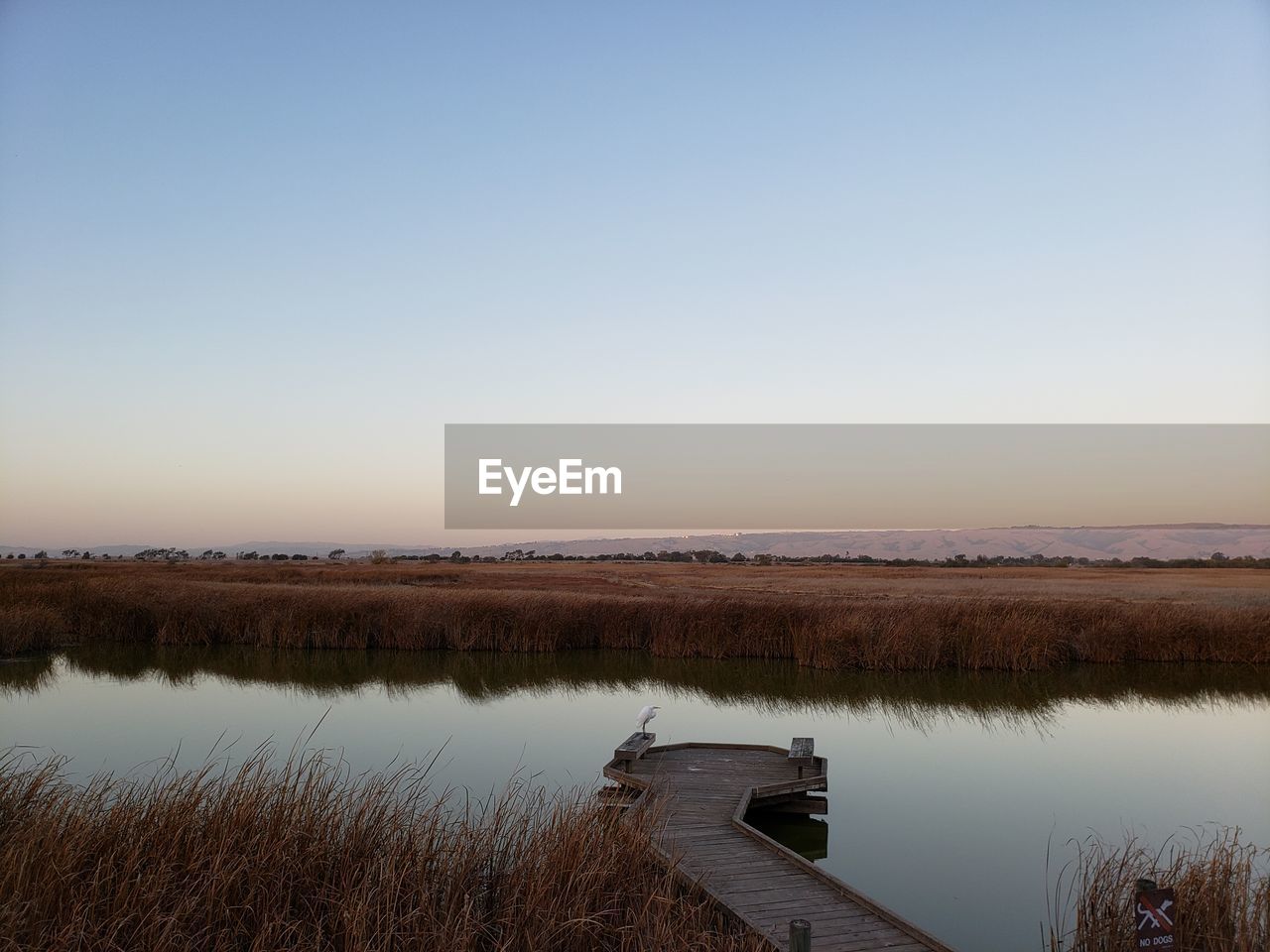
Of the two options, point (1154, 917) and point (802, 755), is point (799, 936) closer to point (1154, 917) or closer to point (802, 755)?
point (1154, 917)

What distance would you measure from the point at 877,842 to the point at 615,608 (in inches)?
533

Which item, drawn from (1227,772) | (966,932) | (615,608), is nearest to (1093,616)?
(1227,772)

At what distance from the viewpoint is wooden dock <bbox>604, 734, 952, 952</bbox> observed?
216 inches

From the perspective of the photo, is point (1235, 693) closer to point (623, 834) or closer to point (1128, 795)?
point (1128, 795)

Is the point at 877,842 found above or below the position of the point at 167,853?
below

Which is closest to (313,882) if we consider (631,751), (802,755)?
(631,751)

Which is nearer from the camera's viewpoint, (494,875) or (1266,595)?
(494,875)

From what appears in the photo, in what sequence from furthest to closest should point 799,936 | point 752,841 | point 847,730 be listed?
point 847,730 → point 752,841 → point 799,936

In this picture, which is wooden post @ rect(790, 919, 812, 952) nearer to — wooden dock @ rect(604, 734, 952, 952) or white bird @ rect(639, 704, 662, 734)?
wooden dock @ rect(604, 734, 952, 952)

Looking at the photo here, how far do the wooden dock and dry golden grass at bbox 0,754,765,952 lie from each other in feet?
2.05

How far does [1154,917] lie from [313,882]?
4.18m

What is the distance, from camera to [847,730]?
43.7 feet

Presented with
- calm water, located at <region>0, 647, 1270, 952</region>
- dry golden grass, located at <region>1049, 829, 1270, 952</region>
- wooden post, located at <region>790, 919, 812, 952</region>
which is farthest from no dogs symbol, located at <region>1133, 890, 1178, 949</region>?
calm water, located at <region>0, 647, 1270, 952</region>

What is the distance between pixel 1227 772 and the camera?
37.0 feet
